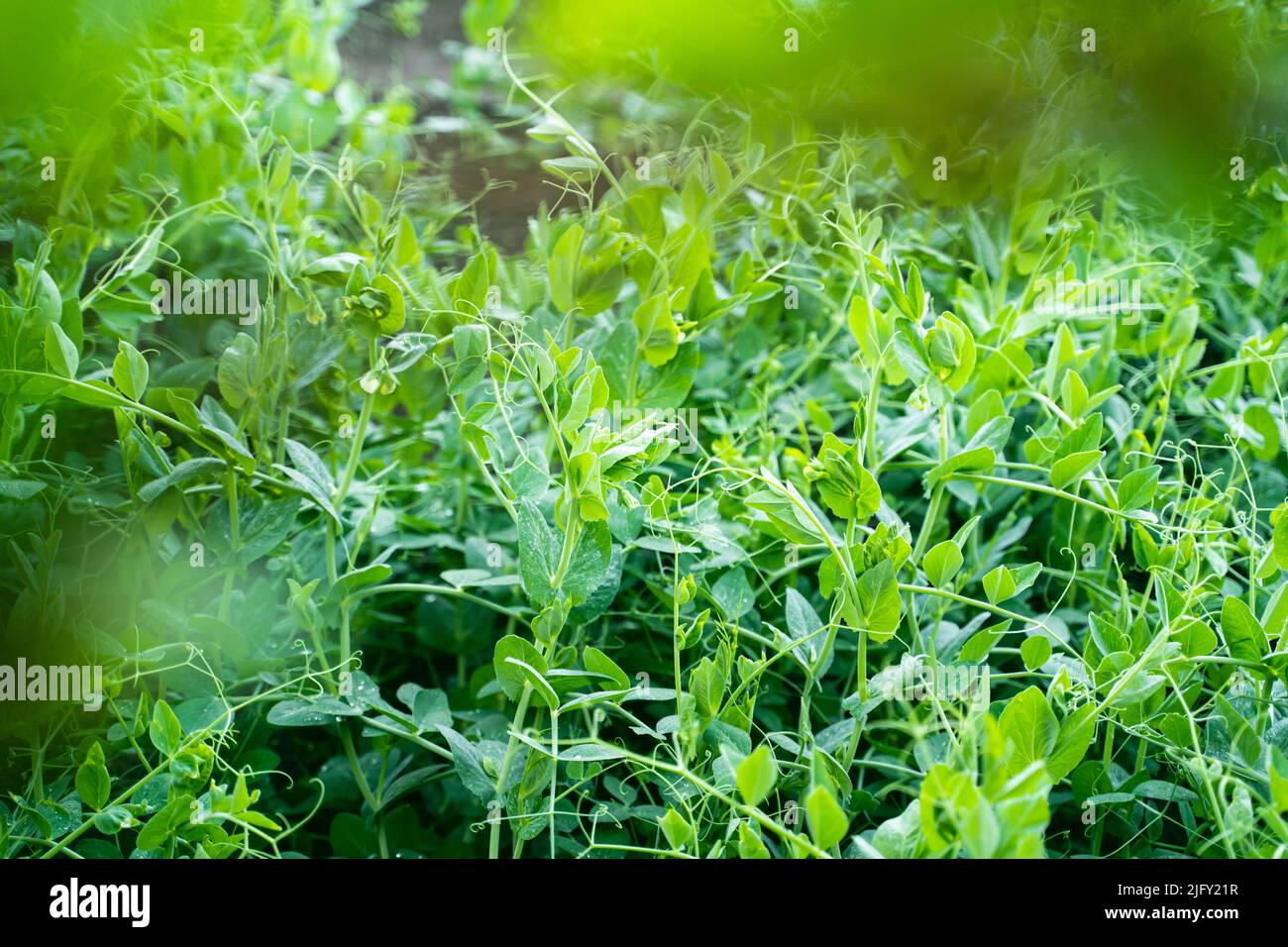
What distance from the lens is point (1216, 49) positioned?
0.34 m

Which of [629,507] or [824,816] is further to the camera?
[629,507]

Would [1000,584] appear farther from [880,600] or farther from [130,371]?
[130,371]

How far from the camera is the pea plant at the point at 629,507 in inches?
19.8

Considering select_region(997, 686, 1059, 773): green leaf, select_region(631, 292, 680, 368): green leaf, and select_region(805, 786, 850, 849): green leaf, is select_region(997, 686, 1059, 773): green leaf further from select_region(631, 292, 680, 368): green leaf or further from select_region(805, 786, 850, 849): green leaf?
select_region(631, 292, 680, 368): green leaf

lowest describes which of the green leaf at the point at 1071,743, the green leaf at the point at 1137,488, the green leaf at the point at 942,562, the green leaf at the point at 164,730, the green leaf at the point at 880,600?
the green leaf at the point at 1071,743

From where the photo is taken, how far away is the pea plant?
504mm

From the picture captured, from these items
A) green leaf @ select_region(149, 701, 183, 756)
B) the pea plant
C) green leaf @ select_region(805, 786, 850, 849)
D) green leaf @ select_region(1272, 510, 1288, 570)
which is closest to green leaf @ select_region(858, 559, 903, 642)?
the pea plant

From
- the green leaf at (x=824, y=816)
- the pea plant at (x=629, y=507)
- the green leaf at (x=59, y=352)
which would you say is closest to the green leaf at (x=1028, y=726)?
the pea plant at (x=629, y=507)

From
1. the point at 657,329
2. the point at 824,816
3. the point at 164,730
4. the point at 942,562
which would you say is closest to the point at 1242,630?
the point at 942,562

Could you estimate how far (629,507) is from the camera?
1.73ft

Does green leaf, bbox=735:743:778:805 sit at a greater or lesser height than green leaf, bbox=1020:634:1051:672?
lesser

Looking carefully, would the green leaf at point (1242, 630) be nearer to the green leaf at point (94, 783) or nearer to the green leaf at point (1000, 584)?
the green leaf at point (1000, 584)

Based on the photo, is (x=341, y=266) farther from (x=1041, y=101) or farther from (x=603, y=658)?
(x=1041, y=101)
